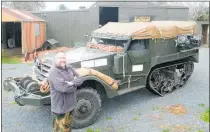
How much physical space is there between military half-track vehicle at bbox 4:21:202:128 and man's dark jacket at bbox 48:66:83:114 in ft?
2.94

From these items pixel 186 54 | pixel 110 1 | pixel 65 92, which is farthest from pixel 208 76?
pixel 110 1

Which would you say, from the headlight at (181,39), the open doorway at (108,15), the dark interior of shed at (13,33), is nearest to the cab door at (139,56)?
the headlight at (181,39)

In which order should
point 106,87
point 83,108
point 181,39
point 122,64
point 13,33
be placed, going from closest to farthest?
1. point 83,108
2. point 106,87
3. point 122,64
4. point 181,39
5. point 13,33

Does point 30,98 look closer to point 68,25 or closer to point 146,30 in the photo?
point 146,30

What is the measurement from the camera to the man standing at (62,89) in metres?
4.29

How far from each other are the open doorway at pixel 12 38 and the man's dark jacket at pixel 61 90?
13.8m

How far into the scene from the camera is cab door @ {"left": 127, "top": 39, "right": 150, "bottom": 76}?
267 inches

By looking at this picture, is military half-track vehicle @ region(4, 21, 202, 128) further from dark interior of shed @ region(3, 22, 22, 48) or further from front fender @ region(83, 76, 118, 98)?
dark interior of shed @ region(3, 22, 22, 48)

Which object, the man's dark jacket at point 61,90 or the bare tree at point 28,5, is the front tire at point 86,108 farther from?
the bare tree at point 28,5

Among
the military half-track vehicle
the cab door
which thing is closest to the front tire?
the military half-track vehicle

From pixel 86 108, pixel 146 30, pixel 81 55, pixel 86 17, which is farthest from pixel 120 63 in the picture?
pixel 86 17

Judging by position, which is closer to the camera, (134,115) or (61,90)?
(61,90)

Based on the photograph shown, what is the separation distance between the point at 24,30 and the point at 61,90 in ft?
40.0

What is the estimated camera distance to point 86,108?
5.76 meters
